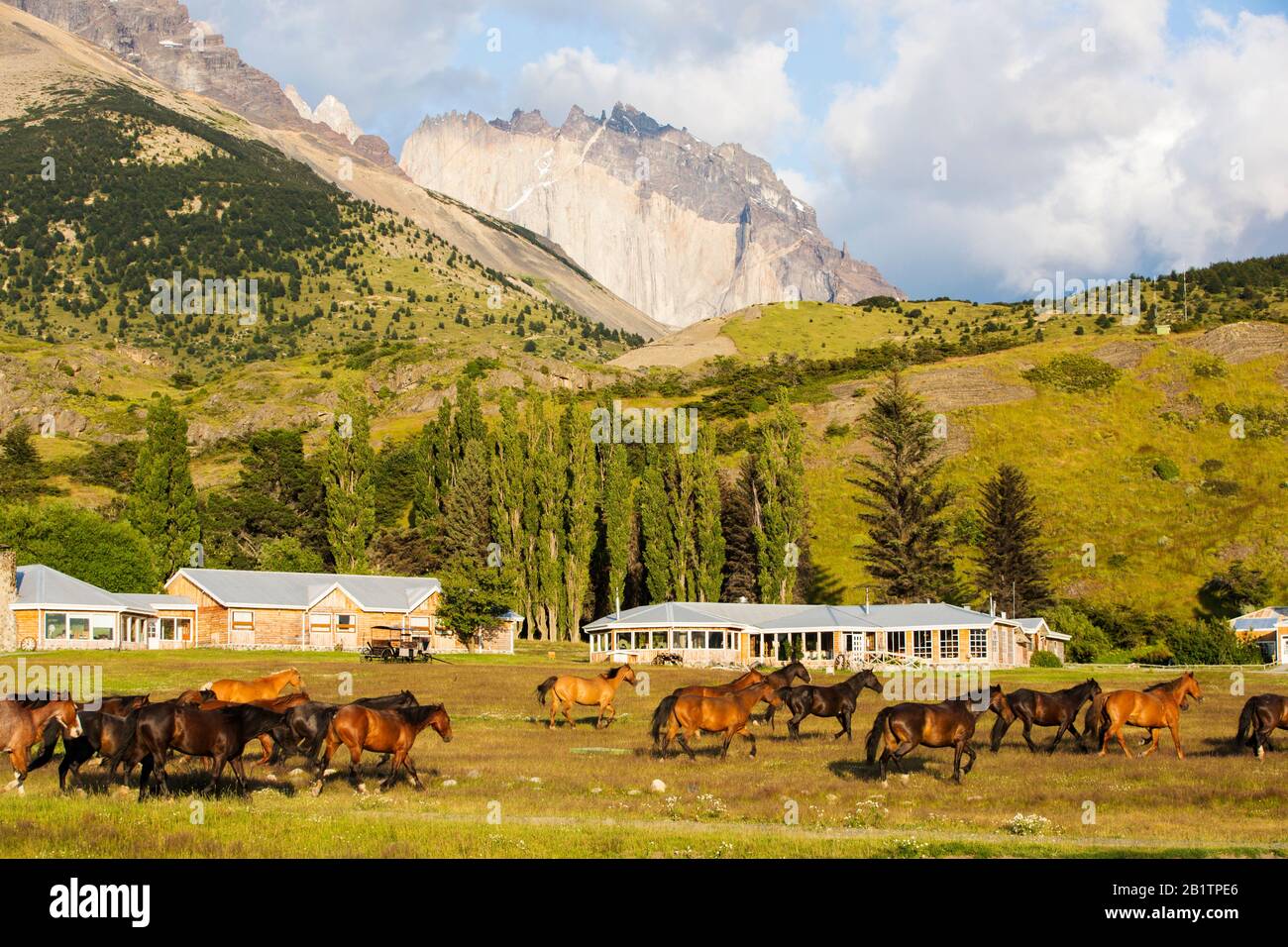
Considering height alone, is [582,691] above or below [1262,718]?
above

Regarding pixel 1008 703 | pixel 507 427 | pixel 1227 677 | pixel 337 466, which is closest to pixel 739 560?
pixel 507 427

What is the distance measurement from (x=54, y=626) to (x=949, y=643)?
51017 millimetres

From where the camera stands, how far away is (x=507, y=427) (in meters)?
91.4

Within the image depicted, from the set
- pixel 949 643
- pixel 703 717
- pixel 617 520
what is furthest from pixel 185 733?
pixel 617 520

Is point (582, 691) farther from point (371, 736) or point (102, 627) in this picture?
point (102, 627)

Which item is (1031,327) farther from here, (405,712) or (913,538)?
(405,712)

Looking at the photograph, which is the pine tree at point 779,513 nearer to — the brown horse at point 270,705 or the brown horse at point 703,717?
the brown horse at point 703,717

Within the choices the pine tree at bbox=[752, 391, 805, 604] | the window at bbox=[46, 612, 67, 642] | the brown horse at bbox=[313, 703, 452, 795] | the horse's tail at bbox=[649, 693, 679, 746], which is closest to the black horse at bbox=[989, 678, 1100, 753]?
the horse's tail at bbox=[649, 693, 679, 746]

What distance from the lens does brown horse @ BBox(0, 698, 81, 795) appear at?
21375 mm

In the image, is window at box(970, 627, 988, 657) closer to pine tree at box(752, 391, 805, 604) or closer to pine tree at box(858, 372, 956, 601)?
pine tree at box(858, 372, 956, 601)

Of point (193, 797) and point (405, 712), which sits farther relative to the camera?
point (405, 712)

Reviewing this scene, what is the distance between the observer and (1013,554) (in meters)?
87.4

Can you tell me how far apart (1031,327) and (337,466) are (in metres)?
112
